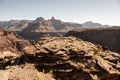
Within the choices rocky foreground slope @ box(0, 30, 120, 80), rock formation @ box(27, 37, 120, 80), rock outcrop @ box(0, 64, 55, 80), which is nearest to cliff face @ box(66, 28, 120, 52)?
rocky foreground slope @ box(0, 30, 120, 80)

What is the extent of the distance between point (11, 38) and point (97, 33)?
63936 millimetres

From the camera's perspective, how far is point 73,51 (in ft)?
115

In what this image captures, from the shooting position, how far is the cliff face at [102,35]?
121363 mm

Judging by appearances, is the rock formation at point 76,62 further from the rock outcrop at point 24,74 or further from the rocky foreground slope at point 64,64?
the rock outcrop at point 24,74

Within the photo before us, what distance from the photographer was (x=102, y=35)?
12750 cm

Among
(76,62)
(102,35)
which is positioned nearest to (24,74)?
(76,62)

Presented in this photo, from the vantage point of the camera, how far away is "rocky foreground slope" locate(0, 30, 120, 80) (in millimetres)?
31016

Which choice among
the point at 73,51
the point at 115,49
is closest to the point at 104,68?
the point at 73,51

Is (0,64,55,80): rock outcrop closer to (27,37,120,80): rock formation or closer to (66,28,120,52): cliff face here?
(27,37,120,80): rock formation

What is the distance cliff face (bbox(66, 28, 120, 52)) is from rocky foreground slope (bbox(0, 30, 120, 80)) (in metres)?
83.7

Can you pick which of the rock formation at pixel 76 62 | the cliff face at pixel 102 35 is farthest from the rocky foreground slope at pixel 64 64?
the cliff face at pixel 102 35

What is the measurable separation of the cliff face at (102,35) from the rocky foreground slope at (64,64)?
8367 centimetres

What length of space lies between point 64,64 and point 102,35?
9818 cm

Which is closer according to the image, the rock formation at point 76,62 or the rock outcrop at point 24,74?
the rock outcrop at point 24,74
